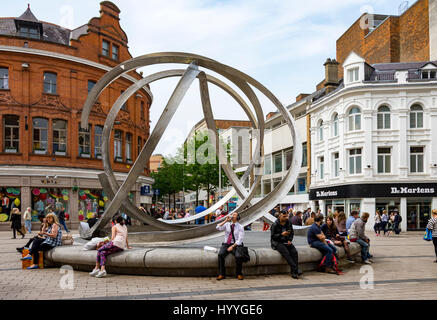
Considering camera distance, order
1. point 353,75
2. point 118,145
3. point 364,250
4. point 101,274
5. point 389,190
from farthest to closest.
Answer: point 353,75
point 118,145
point 389,190
point 364,250
point 101,274

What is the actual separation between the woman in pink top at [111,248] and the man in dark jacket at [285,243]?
143 inches

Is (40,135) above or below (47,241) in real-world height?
above

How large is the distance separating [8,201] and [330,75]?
99.5ft

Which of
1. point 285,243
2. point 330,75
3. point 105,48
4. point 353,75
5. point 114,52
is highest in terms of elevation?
point 105,48

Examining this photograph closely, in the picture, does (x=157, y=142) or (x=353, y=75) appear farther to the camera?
(x=353, y=75)

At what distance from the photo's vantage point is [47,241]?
1178cm

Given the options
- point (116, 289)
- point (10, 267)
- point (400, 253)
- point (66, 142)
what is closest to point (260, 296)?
point (116, 289)

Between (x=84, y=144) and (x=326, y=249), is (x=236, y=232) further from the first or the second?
(x=84, y=144)

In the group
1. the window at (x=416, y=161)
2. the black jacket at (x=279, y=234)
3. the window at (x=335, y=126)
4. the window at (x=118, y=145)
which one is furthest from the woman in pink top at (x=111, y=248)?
the window at (x=335, y=126)

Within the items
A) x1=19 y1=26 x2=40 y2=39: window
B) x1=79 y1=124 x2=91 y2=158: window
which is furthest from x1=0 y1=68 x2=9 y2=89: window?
x1=79 y1=124 x2=91 y2=158: window

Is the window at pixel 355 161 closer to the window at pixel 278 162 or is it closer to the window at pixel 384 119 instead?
the window at pixel 384 119

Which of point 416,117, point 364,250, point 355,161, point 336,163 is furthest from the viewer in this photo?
point 336,163

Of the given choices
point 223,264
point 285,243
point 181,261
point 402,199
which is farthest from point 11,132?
point 402,199

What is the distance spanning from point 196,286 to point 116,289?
1.60 meters
